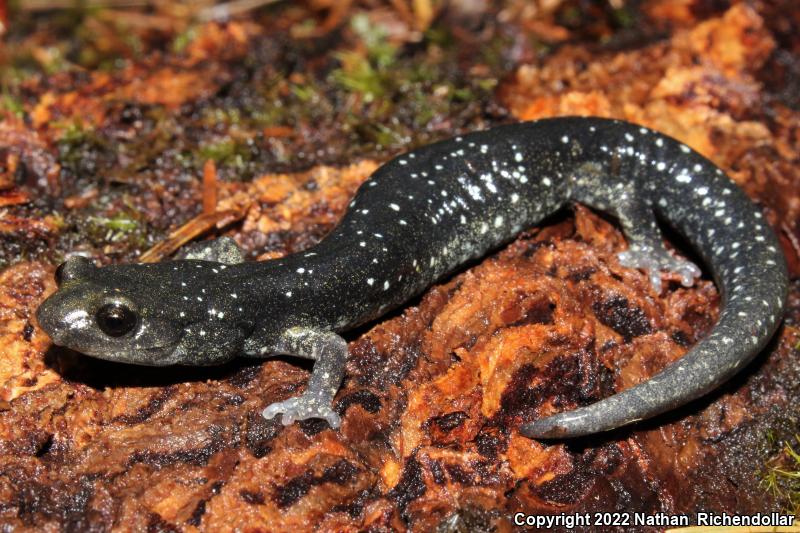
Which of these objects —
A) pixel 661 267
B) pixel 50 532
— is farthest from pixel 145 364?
pixel 661 267

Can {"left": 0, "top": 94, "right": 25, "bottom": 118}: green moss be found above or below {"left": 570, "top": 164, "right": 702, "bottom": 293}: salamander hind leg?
below

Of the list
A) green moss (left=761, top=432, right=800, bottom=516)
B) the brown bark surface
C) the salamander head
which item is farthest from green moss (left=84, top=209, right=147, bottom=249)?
green moss (left=761, top=432, right=800, bottom=516)

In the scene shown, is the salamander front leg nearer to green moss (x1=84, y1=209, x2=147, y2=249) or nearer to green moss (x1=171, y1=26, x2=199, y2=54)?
green moss (x1=84, y1=209, x2=147, y2=249)

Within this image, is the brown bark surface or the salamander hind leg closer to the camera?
the brown bark surface

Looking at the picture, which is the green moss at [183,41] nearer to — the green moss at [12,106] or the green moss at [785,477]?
the green moss at [12,106]

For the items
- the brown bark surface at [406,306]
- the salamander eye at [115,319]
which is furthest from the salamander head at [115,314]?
the brown bark surface at [406,306]

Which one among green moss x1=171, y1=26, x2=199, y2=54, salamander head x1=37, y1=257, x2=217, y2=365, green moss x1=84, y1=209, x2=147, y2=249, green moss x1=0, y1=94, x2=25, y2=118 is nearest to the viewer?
salamander head x1=37, y1=257, x2=217, y2=365
